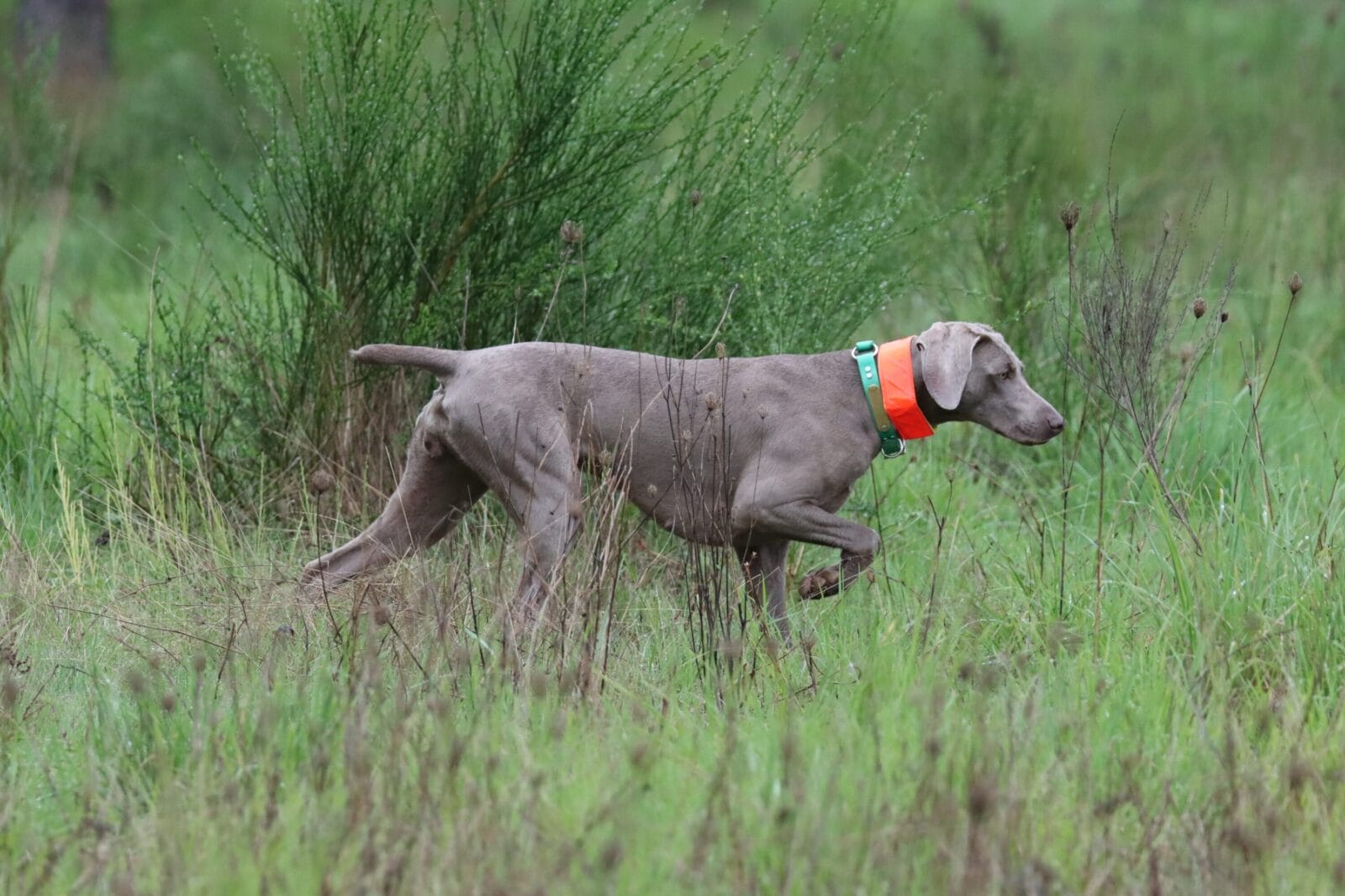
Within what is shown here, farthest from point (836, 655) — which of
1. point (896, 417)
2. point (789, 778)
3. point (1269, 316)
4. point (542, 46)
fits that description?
point (1269, 316)

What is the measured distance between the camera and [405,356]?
14.5 feet

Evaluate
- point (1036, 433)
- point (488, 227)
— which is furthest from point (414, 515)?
point (1036, 433)

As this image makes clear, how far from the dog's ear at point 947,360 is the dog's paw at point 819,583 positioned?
58cm

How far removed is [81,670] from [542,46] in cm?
246

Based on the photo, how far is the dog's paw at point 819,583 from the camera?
4.38 meters

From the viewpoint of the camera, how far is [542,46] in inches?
202

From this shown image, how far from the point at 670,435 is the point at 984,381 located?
0.93 m

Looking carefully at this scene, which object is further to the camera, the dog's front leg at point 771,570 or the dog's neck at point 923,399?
the dog's front leg at point 771,570

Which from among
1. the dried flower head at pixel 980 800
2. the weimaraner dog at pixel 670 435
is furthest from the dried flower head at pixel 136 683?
the dried flower head at pixel 980 800

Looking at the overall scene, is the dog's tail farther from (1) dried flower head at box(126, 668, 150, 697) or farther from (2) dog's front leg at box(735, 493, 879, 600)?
(1) dried flower head at box(126, 668, 150, 697)

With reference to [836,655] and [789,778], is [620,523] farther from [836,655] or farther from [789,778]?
[789,778]

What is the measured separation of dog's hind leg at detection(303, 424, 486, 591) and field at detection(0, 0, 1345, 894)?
13 cm

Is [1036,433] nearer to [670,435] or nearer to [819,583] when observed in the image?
[819,583]

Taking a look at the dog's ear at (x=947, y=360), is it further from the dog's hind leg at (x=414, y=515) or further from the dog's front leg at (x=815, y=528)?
the dog's hind leg at (x=414, y=515)
